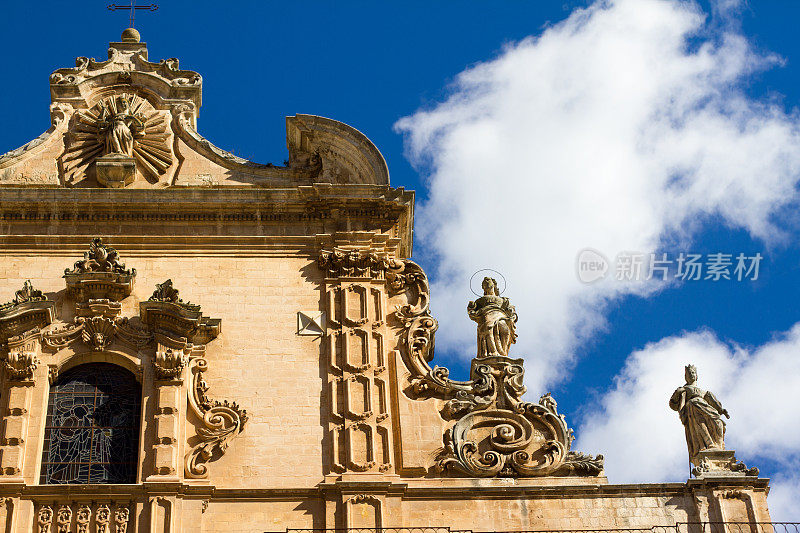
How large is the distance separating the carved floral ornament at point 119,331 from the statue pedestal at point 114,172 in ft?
5.81

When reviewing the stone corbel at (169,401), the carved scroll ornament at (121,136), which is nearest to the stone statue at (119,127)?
the carved scroll ornament at (121,136)

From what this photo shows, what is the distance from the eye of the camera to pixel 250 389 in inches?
661

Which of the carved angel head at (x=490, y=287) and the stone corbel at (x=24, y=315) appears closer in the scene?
the stone corbel at (x=24, y=315)

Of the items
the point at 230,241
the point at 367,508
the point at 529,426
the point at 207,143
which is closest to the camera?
the point at 367,508

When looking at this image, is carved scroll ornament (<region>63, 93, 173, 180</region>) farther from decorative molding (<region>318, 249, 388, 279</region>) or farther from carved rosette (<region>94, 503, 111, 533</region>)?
carved rosette (<region>94, 503, 111, 533</region>)

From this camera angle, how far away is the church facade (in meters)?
15.8

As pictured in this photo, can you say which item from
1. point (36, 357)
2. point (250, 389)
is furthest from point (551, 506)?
point (36, 357)

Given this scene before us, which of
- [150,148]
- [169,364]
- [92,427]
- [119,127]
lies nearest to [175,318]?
[169,364]

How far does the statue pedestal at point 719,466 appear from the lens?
15977 mm

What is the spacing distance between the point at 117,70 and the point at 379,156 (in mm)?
4321

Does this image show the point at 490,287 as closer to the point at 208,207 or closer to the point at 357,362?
the point at 357,362

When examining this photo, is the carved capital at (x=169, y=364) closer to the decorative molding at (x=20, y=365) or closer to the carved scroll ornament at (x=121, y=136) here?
the decorative molding at (x=20, y=365)

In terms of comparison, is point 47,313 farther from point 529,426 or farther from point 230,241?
point 529,426

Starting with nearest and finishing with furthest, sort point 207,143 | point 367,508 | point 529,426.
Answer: point 367,508 < point 529,426 < point 207,143
